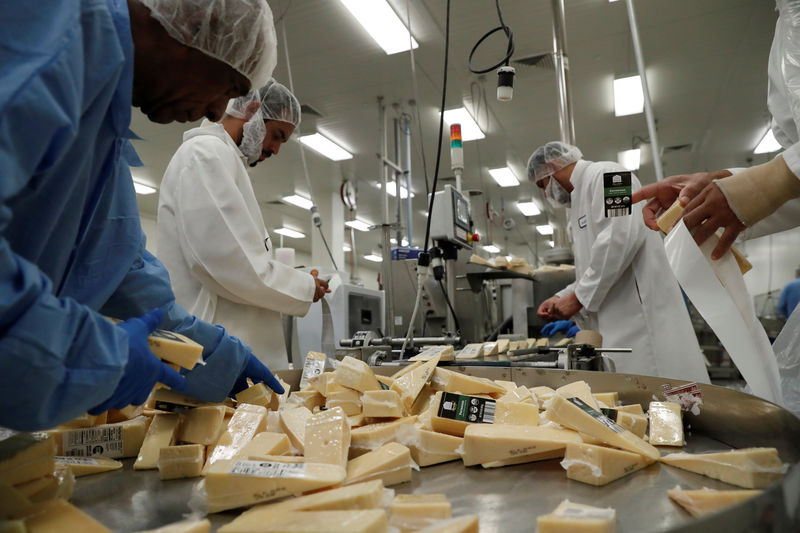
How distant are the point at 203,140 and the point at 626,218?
77.4 inches

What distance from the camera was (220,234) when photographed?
180 centimetres

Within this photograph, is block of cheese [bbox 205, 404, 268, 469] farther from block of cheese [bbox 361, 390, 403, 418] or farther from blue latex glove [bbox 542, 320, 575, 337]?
blue latex glove [bbox 542, 320, 575, 337]

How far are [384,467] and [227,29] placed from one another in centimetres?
92

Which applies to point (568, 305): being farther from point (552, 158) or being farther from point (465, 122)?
point (465, 122)

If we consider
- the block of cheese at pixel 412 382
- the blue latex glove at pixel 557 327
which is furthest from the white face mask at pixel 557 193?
the block of cheese at pixel 412 382

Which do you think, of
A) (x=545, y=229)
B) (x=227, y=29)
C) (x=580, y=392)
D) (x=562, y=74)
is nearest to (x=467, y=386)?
(x=580, y=392)

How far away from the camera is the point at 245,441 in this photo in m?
1.00

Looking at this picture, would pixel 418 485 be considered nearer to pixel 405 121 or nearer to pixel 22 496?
pixel 22 496

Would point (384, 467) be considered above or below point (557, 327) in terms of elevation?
below

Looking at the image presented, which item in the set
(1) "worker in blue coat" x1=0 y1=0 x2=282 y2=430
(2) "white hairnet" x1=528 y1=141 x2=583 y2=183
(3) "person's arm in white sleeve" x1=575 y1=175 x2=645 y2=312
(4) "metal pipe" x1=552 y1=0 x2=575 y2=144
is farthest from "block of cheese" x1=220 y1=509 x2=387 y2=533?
(4) "metal pipe" x1=552 y1=0 x2=575 y2=144

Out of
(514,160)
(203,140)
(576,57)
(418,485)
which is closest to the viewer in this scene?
(418,485)

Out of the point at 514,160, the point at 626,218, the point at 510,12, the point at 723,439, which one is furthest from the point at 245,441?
the point at 514,160

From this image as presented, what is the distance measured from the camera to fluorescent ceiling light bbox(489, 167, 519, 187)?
26.9ft

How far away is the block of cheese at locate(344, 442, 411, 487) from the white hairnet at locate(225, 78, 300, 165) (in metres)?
1.76
